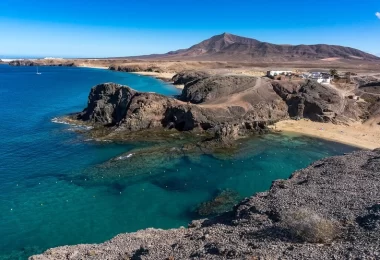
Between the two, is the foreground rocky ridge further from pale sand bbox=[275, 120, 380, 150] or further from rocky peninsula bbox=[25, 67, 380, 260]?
pale sand bbox=[275, 120, 380, 150]

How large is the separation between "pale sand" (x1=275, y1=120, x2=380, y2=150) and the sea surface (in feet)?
12.0

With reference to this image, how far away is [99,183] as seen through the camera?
130 feet

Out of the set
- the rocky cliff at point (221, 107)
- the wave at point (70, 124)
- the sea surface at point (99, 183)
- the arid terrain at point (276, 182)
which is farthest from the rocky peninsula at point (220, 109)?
the sea surface at point (99, 183)

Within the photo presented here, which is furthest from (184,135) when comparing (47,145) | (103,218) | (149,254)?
(149,254)

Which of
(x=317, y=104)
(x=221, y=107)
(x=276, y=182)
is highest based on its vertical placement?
(x=317, y=104)

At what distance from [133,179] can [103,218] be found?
358 inches

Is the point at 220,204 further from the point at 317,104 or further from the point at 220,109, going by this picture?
the point at 317,104

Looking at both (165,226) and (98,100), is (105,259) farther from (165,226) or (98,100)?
(98,100)

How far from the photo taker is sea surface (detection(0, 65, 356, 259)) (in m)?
30.7

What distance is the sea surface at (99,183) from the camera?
3066cm

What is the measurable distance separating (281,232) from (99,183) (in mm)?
24551

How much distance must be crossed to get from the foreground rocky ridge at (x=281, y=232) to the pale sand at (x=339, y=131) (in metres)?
30.1

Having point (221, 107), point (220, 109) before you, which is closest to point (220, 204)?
point (220, 109)

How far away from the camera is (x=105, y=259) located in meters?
22.5
